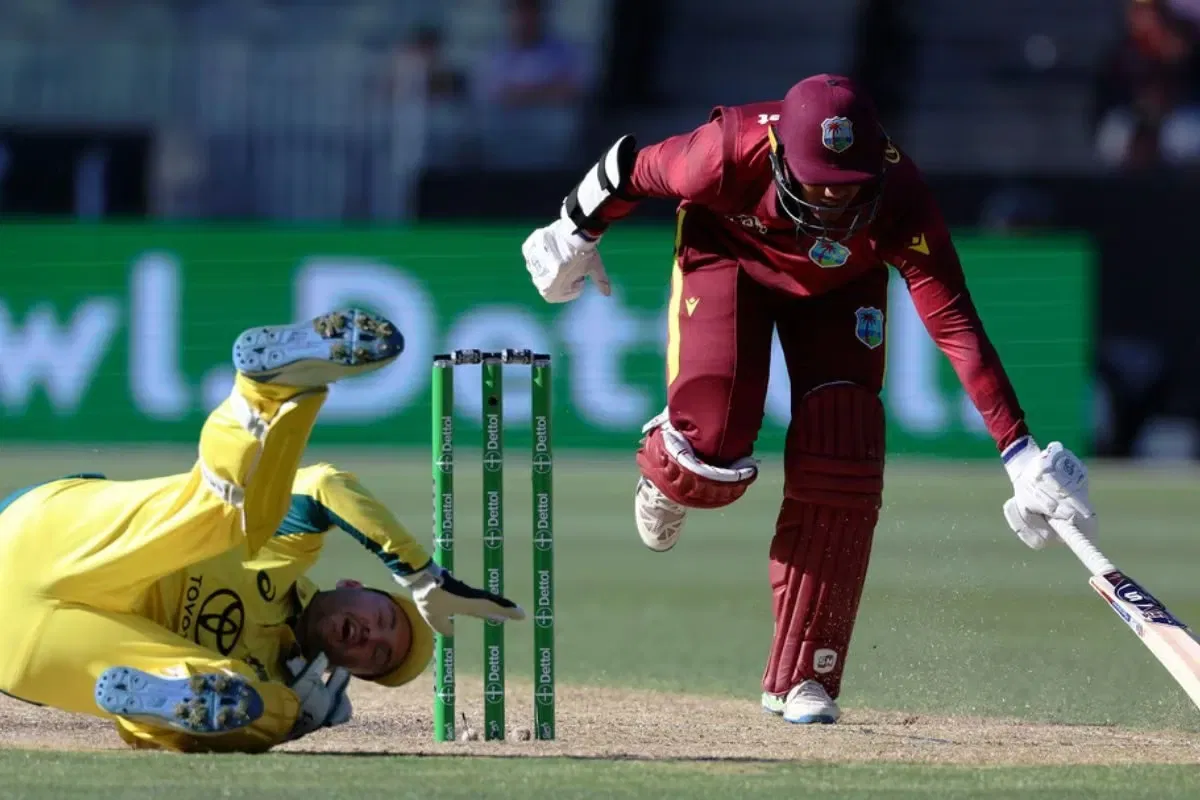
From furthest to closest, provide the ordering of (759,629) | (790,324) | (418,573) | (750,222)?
(759,629), (790,324), (750,222), (418,573)

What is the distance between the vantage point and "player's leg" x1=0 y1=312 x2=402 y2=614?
4.60 metres

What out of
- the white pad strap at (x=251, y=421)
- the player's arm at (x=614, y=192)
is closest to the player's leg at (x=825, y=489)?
the player's arm at (x=614, y=192)

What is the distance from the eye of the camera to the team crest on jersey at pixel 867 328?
19.3 feet

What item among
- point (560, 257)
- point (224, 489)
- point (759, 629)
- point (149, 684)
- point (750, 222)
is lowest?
point (759, 629)

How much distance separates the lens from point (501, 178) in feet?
46.8

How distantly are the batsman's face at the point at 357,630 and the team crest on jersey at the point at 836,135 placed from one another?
5.16 feet

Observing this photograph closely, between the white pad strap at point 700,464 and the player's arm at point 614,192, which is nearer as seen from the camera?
the player's arm at point 614,192

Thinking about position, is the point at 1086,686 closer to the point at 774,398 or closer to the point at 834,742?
the point at 834,742

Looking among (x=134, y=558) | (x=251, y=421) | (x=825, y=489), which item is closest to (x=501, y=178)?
(x=825, y=489)

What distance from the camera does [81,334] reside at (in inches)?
542

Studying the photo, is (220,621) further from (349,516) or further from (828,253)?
(828,253)

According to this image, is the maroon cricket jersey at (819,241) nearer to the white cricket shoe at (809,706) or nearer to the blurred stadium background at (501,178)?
the white cricket shoe at (809,706)

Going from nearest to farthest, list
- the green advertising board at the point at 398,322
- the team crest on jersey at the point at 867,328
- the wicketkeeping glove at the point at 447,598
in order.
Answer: the wicketkeeping glove at the point at 447,598
the team crest on jersey at the point at 867,328
the green advertising board at the point at 398,322

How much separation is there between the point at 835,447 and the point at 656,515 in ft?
2.02
